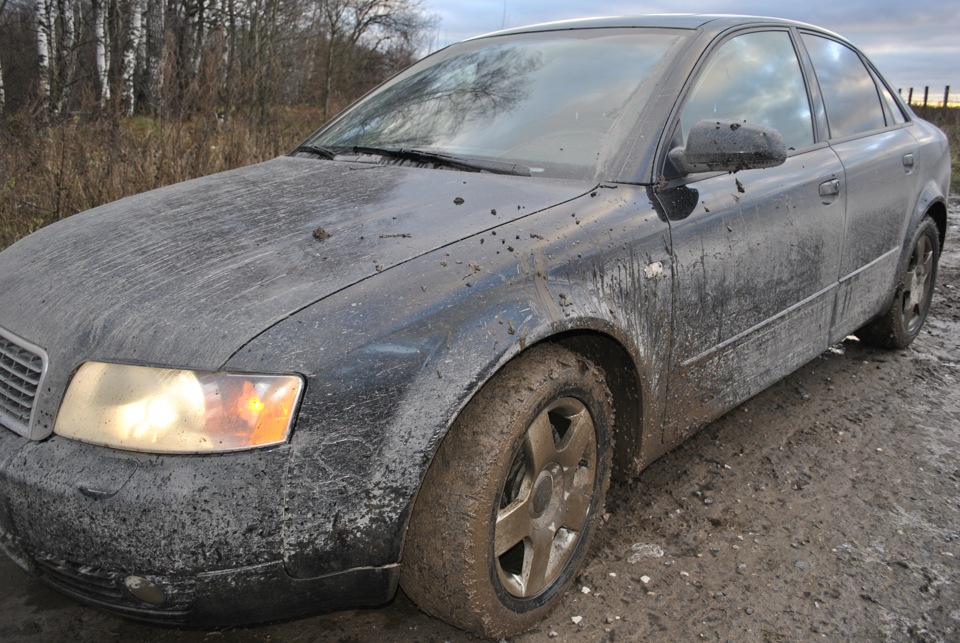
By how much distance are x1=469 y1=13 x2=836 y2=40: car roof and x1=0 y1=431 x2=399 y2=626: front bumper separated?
2199 mm

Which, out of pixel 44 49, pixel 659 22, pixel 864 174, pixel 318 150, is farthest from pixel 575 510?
pixel 44 49

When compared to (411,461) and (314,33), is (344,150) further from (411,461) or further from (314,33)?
(314,33)

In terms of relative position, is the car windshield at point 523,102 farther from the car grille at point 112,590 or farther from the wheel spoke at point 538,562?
the car grille at point 112,590

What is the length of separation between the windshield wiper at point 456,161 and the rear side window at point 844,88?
1.71 m

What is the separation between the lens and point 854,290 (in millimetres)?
3455

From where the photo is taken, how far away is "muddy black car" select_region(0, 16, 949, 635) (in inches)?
63.1

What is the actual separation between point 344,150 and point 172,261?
3.67 ft

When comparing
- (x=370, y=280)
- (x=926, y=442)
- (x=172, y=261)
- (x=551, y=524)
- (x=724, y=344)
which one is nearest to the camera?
(x=370, y=280)

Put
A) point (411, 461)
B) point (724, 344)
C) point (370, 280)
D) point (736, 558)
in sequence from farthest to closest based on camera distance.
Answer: point (724, 344) < point (736, 558) < point (370, 280) < point (411, 461)

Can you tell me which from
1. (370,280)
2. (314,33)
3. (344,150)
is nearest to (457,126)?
(344,150)

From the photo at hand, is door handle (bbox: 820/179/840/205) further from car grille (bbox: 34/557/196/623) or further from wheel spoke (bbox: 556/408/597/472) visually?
car grille (bbox: 34/557/196/623)

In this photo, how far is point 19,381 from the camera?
181cm

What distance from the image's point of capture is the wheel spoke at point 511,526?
1.94 meters

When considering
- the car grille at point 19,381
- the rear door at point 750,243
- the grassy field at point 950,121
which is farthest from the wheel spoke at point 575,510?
the grassy field at point 950,121
